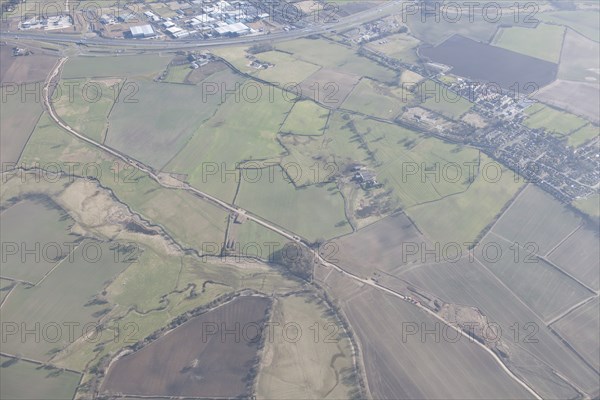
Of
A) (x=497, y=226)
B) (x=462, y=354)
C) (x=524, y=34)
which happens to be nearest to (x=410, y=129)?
(x=497, y=226)

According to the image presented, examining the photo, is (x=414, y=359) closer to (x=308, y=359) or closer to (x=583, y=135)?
(x=308, y=359)

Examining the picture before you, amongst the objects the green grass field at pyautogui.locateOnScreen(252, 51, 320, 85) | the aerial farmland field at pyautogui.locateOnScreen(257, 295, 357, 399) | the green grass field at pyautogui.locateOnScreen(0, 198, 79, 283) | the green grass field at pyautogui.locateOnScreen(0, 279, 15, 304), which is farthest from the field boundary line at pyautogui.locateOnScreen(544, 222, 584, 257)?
the green grass field at pyautogui.locateOnScreen(0, 279, 15, 304)

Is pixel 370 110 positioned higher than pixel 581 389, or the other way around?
pixel 370 110

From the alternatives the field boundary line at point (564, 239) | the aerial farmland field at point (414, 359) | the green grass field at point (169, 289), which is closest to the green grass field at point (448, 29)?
the field boundary line at point (564, 239)

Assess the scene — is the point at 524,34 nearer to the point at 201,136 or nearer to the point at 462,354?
the point at 201,136

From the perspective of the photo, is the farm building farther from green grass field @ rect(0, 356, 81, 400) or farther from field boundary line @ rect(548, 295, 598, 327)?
field boundary line @ rect(548, 295, 598, 327)

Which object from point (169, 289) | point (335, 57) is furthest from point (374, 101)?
point (169, 289)
